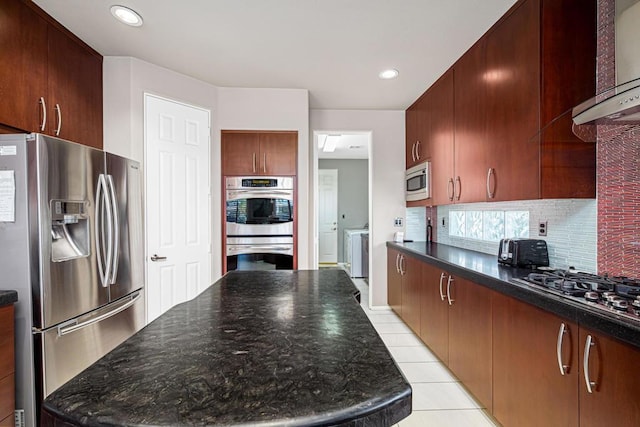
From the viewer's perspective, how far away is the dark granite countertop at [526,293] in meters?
1.08

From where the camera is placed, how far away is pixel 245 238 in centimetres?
342

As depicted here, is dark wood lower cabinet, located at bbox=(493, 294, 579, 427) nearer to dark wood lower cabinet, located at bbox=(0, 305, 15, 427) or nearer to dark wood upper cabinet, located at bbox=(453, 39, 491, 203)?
dark wood upper cabinet, located at bbox=(453, 39, 491, 203)

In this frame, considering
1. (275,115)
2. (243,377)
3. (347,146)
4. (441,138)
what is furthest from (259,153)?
(347,146)

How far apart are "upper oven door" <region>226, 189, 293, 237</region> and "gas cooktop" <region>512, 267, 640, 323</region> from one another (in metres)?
2.24

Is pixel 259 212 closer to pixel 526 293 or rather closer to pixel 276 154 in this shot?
pixel 276 154

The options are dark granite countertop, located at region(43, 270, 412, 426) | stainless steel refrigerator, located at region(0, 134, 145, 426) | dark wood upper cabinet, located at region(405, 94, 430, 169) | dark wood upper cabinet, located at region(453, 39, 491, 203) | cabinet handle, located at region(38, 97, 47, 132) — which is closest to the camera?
dark granite countertop, located at region(43, 270, 412, 426)

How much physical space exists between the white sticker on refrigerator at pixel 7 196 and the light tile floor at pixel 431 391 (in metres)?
2.41

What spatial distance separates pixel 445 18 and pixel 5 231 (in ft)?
9.22

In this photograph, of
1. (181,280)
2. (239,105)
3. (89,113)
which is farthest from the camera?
(239,105)

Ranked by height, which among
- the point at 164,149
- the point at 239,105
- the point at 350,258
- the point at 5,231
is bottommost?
the point at 350,258

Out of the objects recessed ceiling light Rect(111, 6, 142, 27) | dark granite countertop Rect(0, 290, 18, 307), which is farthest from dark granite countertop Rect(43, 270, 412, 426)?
recessed ceiling light Rect(111, 6, 142, 27)

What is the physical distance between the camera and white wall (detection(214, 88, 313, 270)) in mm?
3404

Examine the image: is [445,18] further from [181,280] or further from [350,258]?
[350,258]

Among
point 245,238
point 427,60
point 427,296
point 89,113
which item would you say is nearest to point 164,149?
point 89,113
